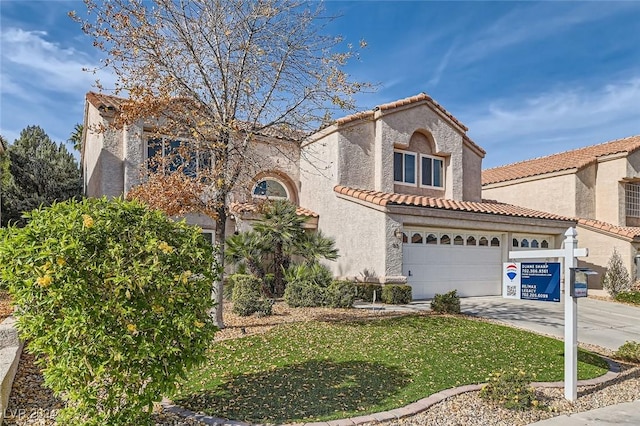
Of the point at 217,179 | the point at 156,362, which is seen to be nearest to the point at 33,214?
the point at 156,362

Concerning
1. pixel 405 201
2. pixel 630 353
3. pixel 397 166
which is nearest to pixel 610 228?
pixel 397 166

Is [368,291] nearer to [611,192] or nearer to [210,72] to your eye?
[210,72]

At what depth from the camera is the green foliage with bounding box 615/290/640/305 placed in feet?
61.6

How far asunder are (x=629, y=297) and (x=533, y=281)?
1514 cm

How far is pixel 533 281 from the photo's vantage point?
767cm

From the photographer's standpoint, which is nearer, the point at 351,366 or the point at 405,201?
the point at 351,366

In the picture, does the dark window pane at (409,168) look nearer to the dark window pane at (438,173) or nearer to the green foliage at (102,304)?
the dark window pane at (438,173)

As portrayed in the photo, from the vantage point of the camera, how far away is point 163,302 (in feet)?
16.2

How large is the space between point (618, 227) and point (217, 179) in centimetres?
2191

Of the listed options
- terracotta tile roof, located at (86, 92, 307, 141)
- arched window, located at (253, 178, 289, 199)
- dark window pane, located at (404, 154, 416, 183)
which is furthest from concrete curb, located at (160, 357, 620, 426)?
arched window, located at (253, 178, 289, 199)

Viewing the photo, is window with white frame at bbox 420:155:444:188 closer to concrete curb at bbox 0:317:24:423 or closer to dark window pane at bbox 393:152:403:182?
dark window pane at bbox 393:152:403:182

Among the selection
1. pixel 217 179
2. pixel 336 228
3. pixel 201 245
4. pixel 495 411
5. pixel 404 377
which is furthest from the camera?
pixel 336 228

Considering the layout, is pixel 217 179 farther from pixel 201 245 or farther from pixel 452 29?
pixel 452 29

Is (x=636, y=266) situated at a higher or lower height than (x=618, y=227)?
lower
